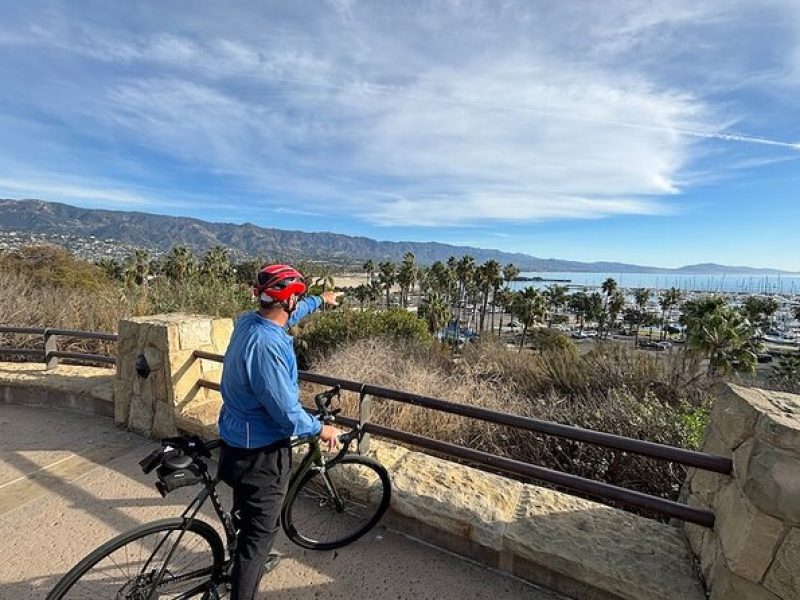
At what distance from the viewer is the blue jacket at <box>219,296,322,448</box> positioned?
2043 millimetres

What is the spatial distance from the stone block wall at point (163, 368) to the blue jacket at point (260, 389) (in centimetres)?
239

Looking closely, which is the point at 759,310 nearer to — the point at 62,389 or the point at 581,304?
the point at 581,304

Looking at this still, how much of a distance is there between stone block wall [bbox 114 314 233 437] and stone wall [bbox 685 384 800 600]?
4285 millimetres

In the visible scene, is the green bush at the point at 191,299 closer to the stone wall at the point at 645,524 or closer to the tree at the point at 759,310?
the stone wall at the point at 645,524

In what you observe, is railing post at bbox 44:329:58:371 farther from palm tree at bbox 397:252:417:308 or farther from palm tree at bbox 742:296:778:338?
palm tree at bbox 742:296:778:338

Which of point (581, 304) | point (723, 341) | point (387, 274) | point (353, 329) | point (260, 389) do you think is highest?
point (260, 389)

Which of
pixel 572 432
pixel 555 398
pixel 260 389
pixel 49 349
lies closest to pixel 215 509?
pixel 260 389

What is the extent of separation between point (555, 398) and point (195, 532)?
566cm

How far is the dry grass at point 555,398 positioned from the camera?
16.0 ft

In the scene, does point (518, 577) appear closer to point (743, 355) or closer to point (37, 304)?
point (37, 304)

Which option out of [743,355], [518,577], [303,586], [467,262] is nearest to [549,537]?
[518,577]

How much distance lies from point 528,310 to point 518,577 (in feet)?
146

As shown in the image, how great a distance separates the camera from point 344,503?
324 centimetres

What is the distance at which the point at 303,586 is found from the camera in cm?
263
